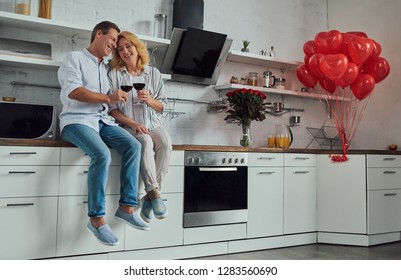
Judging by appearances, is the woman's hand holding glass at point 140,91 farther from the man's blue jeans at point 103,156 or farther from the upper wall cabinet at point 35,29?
the upper wall cabinet at point 35,29

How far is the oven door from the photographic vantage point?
9.99ft

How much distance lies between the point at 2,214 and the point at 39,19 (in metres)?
1.39

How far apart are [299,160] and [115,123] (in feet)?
5.40

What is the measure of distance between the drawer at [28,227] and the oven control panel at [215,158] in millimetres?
984

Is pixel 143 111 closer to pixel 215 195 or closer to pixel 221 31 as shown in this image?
pixel 215 195

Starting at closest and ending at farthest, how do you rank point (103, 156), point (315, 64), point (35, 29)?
1. point (103, 156)
2. point (35, 29)
3. point (315, 64)

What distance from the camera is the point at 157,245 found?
289cm

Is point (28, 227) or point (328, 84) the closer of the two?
point (28, 227)

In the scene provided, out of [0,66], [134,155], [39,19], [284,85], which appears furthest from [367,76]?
[0,66]

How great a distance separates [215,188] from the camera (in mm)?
3172

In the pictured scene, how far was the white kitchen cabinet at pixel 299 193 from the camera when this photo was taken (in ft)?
11.5

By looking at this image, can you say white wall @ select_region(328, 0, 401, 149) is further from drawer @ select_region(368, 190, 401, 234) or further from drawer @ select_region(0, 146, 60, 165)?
drawer @ select_region(0, 146, 60, 165)

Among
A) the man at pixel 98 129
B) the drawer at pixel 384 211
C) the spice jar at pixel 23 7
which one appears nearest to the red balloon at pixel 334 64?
the drawer at pixel 384 211

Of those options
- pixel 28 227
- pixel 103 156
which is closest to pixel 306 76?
pixel 103 156
